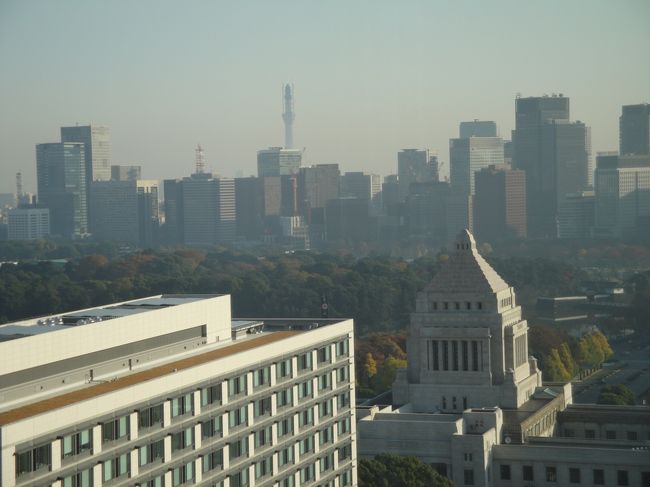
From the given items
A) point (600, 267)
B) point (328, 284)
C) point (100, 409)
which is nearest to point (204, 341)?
point (100, 409)

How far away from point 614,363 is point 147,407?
6552cm

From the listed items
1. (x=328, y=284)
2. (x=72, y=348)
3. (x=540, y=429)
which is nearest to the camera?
(x=72, y=348)

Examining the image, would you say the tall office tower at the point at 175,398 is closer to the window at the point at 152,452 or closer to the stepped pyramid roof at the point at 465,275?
the window at the point at 152,452

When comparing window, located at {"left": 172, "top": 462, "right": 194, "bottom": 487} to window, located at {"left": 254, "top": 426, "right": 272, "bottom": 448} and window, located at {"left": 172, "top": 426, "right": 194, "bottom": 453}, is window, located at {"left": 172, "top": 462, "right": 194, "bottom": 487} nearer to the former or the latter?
window, located at {"left": 172, "top": 426, "right": 194, "bottom": 453}

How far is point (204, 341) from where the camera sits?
40750mm

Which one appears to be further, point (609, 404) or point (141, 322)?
point (609, 404)

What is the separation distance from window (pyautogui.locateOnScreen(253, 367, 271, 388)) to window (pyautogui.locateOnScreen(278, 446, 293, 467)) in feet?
6.62

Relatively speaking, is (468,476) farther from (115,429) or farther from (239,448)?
(115,429)

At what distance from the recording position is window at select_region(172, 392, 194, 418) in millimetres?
34188

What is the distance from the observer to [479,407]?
61.8 meters

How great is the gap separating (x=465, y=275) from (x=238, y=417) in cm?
2789

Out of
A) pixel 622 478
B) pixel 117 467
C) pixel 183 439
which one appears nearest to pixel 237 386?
pixel 183 439

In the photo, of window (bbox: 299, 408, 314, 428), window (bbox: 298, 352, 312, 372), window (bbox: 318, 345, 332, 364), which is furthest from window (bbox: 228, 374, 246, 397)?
window (bbox: 318, 345, 332, 364)

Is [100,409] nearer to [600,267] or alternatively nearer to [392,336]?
[392,336]
